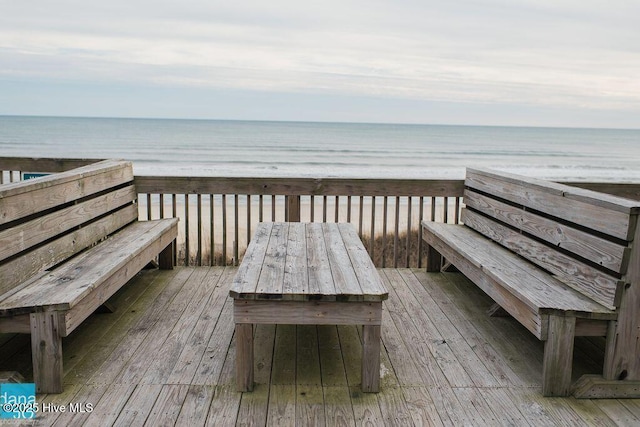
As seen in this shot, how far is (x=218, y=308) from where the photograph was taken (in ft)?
12.3

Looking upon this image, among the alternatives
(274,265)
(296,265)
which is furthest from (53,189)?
(296,265)

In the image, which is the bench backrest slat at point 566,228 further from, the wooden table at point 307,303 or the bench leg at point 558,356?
the wooden table at point 307,303

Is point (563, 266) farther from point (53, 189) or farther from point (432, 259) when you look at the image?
point (53, 189)

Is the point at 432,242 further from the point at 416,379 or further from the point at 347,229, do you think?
the point at 416,379

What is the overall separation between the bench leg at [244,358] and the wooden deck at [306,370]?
0.05m

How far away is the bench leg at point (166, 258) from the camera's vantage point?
471 centimetres

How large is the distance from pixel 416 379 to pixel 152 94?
149 ft

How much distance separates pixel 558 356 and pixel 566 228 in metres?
0.74

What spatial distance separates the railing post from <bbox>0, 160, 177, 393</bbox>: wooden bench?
1.06m

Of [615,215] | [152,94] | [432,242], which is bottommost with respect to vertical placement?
[432,242]

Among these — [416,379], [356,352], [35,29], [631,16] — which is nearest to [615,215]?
[416,379]

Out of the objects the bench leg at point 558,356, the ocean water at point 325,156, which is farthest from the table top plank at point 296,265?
the ocean water at point 325,156

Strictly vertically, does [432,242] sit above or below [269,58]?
below

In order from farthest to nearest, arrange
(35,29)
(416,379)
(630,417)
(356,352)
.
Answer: (35,29) < (356,352) < (416,379) < (630,417)
